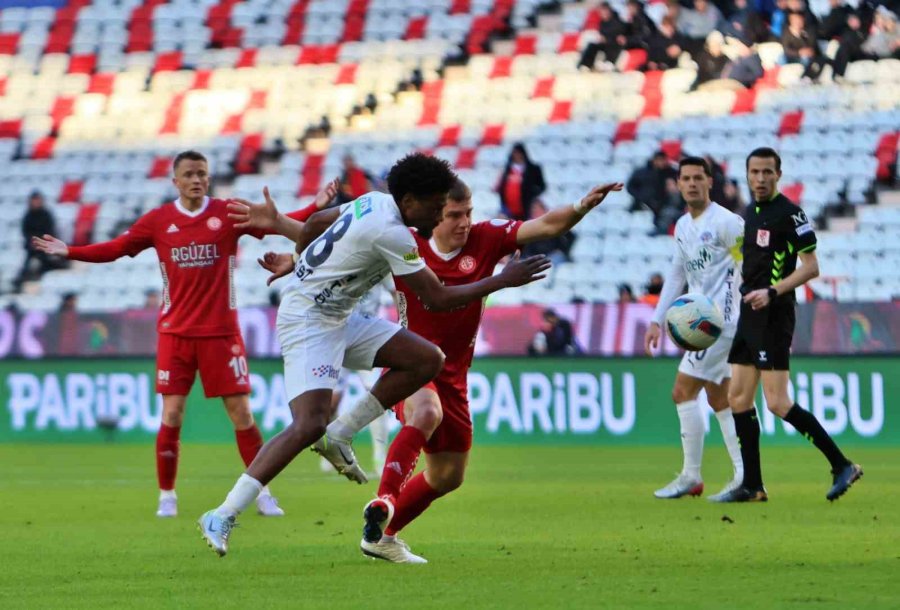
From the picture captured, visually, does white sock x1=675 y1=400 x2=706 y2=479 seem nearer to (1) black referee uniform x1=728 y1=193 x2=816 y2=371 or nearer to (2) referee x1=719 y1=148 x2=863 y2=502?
(2) referee x1=719 y1=148 x2=863 y2=502

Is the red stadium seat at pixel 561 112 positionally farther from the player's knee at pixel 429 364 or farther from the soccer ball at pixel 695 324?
the player's knee at pixel 429 364

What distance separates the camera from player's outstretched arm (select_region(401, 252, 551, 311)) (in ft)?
23.4

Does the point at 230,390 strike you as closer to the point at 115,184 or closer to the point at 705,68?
the point at 705,68

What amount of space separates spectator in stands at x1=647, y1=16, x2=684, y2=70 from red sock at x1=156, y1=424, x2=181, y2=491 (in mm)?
13118

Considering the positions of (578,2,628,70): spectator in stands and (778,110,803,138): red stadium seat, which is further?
(578,2,628,70): spectator in stands

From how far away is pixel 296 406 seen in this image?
7.45 metres

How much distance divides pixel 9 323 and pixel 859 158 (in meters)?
10.2

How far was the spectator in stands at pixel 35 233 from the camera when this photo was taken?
22903mm

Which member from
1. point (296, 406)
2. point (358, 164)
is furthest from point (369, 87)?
point (296, 406)

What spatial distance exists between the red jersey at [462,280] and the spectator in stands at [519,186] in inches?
501

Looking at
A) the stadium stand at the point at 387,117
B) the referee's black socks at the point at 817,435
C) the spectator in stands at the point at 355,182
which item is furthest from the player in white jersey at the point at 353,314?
the spectator in stands at the point at 355,182

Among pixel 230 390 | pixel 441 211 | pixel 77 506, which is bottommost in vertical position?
pixel 77 506

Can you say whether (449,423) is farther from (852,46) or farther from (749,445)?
(852,46)

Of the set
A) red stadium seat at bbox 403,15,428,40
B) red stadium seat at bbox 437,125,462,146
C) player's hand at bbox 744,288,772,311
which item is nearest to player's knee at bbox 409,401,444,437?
player's hand at bbox 744,288,772,311
